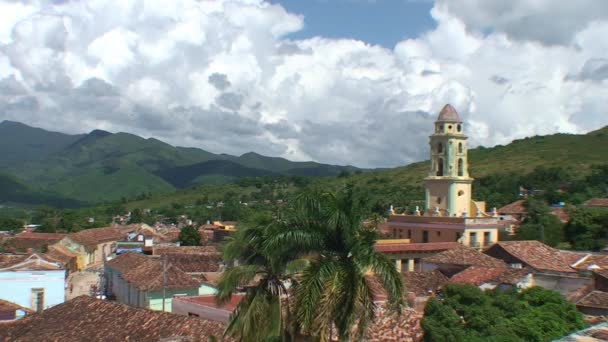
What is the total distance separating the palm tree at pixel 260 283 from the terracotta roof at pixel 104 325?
224 inches

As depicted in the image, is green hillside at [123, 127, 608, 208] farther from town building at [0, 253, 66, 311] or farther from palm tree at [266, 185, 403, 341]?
palm tree at [266, 185, 403, 341]

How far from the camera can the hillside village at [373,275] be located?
17234mm

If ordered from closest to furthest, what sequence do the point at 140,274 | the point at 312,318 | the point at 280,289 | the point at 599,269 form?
the point at 312,318, the point at 280,289, the point at 599,269, the point at 140,274

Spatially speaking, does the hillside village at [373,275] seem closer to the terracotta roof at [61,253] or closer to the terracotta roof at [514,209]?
the terracotta roof at [61,253]

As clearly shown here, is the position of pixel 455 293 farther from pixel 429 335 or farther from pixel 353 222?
pixel 353 222

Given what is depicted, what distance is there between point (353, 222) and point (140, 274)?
20.7 meters

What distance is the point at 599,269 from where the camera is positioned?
2278cm

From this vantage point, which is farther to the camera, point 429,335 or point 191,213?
point 191,213

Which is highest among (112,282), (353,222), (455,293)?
(353,222)

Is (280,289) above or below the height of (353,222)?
below

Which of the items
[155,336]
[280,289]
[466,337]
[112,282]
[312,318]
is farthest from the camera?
[112,282]

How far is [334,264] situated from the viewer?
10.4 meters

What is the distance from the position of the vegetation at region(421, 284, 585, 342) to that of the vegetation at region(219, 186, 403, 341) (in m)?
5.52

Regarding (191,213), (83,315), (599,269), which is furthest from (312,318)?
(191,213)
